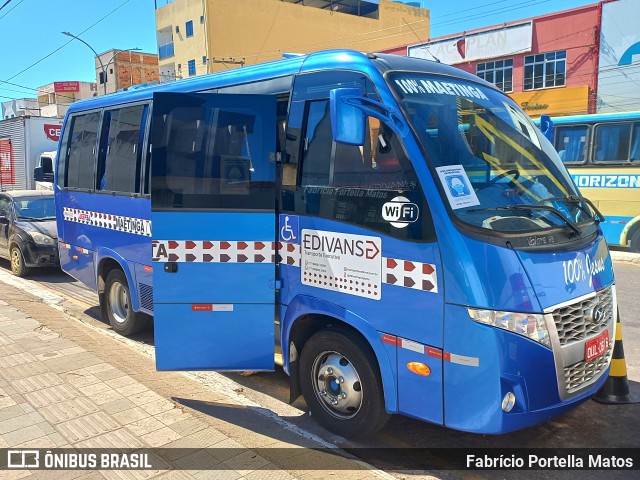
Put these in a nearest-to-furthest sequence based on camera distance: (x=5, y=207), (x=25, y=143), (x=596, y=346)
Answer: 1. (x=596, y=346)
2. (x=5, y=207)
3. (x=25, y=143)

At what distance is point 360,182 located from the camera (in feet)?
12.4

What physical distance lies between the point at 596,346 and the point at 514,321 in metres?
0.85

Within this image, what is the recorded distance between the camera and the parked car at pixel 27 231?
1026cm

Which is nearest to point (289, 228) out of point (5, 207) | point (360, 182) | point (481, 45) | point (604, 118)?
point (360, 182)

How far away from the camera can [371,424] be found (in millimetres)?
3812

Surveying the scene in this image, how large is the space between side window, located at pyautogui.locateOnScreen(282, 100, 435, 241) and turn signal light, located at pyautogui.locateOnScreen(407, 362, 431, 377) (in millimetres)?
802

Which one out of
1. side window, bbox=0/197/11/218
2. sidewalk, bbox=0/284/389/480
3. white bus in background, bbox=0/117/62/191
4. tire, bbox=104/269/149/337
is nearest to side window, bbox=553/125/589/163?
tire, bbox=104/269/149/337

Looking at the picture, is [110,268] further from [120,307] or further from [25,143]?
[25,143]

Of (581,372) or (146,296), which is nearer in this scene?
(581,372)

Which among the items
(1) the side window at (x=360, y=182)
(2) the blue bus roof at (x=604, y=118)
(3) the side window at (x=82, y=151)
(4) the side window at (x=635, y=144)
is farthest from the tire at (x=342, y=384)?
(2) the blue bus roof at (x=604, y=118)

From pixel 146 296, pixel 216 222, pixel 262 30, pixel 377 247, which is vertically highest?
pixel 262 30

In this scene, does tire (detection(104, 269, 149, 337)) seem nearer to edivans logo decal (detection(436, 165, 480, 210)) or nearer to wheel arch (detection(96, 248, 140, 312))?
wheel arch (detection(96, 248, 140, 312))

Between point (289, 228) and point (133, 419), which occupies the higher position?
point (289, 228)

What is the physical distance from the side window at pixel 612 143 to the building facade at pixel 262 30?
35.9 m
